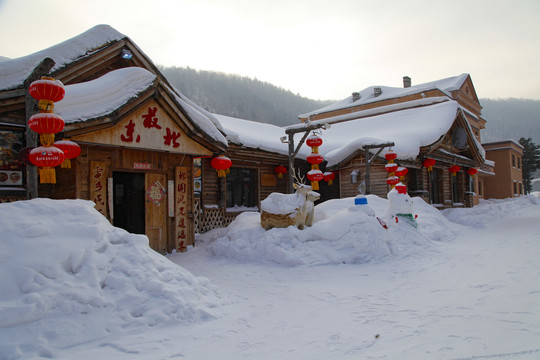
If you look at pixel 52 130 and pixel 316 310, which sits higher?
pixel 52 130

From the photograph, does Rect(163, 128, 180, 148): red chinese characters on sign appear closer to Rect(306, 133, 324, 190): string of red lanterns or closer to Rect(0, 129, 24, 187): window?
Rect(0, 129, 24, 187): window

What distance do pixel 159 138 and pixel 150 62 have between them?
312 centimetres

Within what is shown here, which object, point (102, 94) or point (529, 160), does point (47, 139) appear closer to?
point (102, 94)

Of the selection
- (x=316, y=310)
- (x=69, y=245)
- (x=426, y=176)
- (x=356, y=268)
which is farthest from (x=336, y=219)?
(x=426, y=176)

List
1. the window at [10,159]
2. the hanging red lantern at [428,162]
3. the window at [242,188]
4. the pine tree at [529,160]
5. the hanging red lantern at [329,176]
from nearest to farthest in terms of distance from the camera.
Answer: the window at [10,159] → the window at [242,188] → the hanging red lantern at [329,176] → the hanging red lantern at [428,162] → the pine tree at [529,160]

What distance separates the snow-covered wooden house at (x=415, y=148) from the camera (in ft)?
56.9

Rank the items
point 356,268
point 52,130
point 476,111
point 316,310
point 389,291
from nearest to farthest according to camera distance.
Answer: point 316,310 < point 389,291 < point 52,130 < point 356,268 < point 476,111

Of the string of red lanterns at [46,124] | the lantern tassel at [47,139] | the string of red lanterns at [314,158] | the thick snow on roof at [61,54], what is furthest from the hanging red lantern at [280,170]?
the lantern tassel at [47,139]

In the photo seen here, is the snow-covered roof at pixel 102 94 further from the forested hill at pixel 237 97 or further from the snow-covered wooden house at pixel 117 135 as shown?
the forested hill at pixel 237 97

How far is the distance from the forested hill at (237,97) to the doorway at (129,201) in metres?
51.5

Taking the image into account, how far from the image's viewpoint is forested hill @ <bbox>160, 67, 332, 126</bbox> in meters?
63.5

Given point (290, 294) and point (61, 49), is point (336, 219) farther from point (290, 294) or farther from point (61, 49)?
point (61, 49)

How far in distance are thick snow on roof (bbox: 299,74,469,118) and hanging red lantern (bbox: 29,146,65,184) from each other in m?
29.0

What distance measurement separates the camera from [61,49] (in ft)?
30.9
